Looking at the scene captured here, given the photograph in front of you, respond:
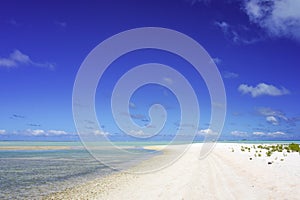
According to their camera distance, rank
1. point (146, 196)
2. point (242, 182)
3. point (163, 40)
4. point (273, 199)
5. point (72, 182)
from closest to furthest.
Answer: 1. point (273, 199)
2. point (146, 196)
3. point (242, 182)
4. point (72, 182)
5. point (163, 40)

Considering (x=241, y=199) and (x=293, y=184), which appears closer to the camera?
(x=241, y=199)

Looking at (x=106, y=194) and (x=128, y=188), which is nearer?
(x=106, y=194)

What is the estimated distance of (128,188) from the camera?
17.7 metres

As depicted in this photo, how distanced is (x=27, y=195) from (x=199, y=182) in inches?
411

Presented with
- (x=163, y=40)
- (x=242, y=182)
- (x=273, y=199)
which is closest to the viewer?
(x=273, y=199)

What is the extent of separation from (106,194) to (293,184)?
10077mm

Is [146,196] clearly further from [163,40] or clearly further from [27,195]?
[163,40]

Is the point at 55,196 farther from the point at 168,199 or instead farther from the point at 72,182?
the point at 168,199

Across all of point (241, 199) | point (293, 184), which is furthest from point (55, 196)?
point (293, 184)

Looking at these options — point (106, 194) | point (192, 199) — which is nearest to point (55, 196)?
point (106, 194)

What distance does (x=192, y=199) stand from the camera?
12844 millimetres

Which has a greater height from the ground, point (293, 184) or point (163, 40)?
point (163, 40)

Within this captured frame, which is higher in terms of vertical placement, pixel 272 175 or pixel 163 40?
pixel 163 40

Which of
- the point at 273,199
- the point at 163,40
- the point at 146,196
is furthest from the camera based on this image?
the point at 163,40
